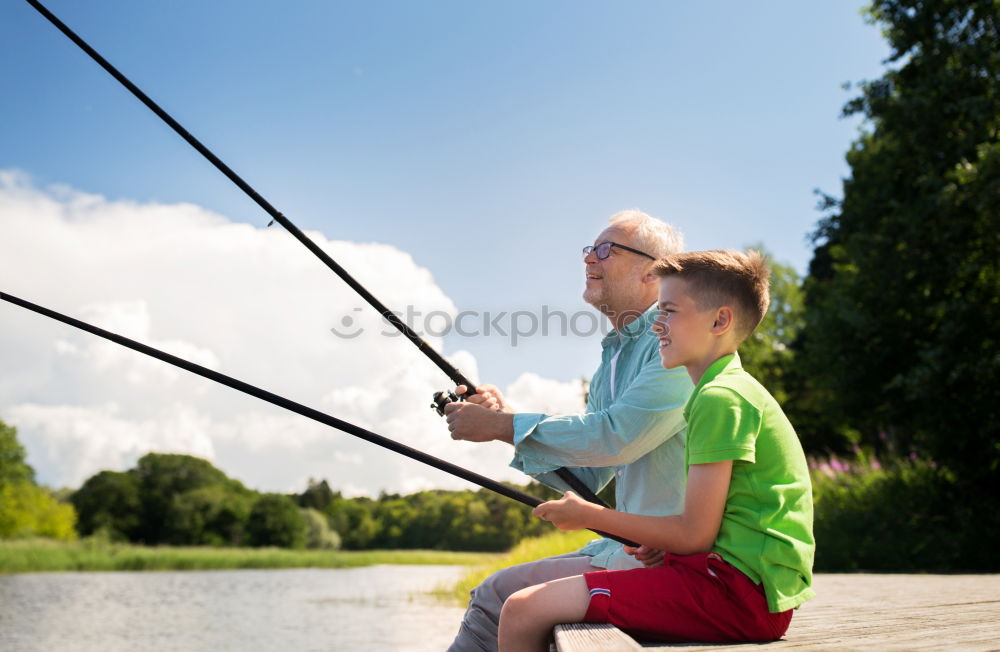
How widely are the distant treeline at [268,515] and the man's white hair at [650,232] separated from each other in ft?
28.9

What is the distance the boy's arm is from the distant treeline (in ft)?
31.5

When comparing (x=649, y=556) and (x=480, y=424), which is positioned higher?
(x=480, y=424)

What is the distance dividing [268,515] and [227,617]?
17155mm

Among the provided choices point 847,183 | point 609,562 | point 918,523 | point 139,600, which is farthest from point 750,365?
point 609,562

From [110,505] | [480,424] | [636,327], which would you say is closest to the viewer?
[480,424]

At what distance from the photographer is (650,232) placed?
282 cm

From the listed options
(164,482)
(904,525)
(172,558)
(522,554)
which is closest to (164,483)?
(164,482)

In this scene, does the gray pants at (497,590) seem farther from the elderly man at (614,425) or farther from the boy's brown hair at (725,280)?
the boy's brown hair at (725,280)

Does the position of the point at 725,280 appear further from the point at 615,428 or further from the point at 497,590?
the point at 497,590

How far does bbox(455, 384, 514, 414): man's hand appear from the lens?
282 cm

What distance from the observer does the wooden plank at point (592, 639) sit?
155cm

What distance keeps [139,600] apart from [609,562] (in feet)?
59.4

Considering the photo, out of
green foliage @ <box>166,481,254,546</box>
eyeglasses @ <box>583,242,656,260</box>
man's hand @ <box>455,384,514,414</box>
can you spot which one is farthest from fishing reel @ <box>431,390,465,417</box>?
green foliage @ <box>166,481,254,546</box>

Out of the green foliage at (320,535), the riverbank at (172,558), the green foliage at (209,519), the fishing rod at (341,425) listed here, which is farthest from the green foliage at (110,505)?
the fishing rod at (341,425)
